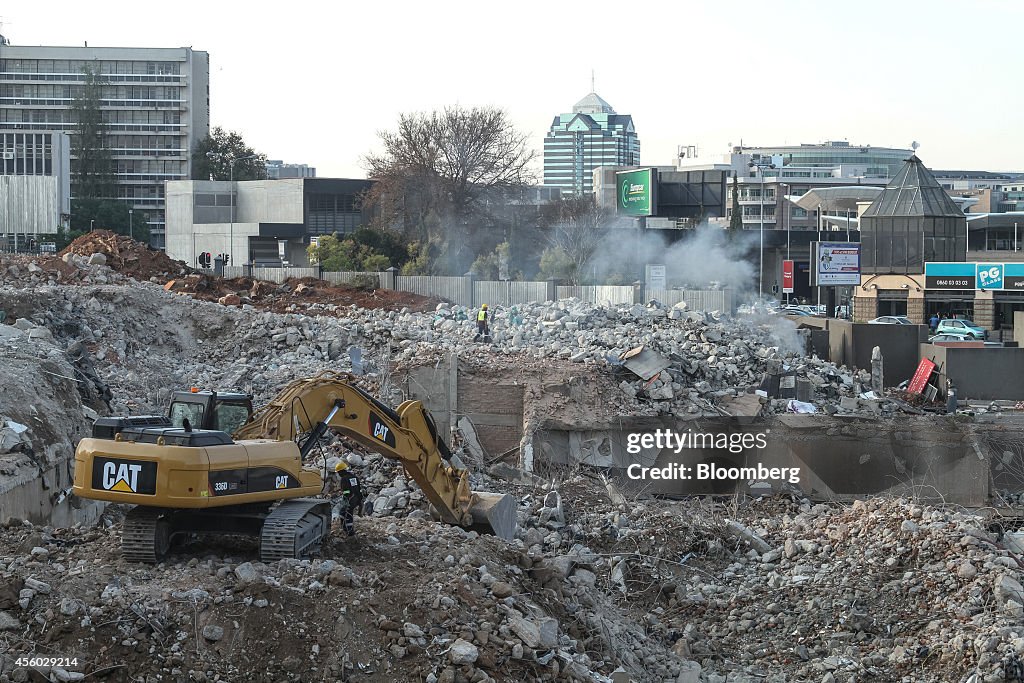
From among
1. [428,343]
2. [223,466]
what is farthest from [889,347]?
[223,466]

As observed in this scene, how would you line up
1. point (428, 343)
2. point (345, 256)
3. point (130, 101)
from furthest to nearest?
1. point (130, 101)
2. point (345, 256)
3. point (428, 343)

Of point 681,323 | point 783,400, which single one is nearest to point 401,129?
point 681,323

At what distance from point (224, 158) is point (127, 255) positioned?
41927 mm

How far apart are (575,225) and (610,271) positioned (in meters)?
5.58

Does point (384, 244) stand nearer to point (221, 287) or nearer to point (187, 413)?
point (221, 287)

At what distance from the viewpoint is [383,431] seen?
1130cm

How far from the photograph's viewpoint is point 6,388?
50.3 ft

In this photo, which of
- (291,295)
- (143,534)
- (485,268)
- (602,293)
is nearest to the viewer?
(143,534)

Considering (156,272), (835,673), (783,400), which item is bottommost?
(835,673)

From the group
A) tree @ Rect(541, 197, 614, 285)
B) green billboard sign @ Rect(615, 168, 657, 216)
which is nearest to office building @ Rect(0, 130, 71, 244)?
tree @ Rect(541, 197, 614, 285)

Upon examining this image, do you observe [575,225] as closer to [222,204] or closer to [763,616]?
[222,204]

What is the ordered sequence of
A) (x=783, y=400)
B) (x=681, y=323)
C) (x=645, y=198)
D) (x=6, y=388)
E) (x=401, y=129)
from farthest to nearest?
(x=645, y=198) < (x=401, y=129) < (x=681, y=323) < (x=783, y=400) < (x=6, y=388)

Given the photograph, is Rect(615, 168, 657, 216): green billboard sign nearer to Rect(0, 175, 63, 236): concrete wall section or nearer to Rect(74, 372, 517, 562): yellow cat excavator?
Rect(0, 175, 63, 236): concrete wall section

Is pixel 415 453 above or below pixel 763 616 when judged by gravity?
above
